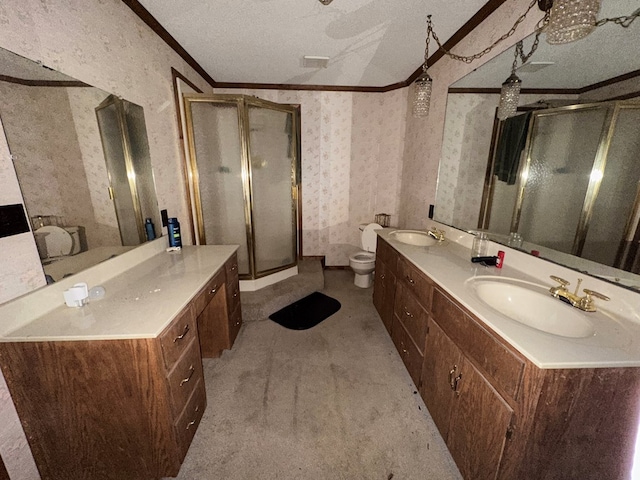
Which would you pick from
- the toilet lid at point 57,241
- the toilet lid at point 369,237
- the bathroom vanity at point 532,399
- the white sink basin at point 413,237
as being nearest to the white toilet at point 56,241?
the toilet lid at point 57,241

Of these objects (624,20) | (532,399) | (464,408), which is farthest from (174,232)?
(624,20)

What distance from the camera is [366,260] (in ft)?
10.2

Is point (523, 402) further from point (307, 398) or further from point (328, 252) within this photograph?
point (328, 252)

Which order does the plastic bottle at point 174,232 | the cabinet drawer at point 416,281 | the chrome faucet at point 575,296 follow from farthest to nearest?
the plastic bottle at point 174,232 < the cabinet drawer at point 416,281 < the chrome faucet at point 575,296

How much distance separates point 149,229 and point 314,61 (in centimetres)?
215

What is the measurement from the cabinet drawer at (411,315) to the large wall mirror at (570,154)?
2.35ft

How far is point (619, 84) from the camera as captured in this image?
40.9 inches

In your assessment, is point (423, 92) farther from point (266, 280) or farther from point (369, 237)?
point (266, 280)

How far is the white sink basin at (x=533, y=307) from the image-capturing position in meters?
1.05

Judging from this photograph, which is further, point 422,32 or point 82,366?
point 422,32

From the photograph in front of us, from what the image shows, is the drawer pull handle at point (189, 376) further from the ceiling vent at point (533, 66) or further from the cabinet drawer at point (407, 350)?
the ceiling vent at point (533, 66)

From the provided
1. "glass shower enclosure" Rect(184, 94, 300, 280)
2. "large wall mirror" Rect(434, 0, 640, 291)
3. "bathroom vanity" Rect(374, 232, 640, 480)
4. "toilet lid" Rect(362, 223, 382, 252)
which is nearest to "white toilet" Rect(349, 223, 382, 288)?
"toilet lid" Rect(362, 223, 382, 252)

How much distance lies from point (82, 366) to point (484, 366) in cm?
160

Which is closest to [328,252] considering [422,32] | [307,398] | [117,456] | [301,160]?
[301,160]
